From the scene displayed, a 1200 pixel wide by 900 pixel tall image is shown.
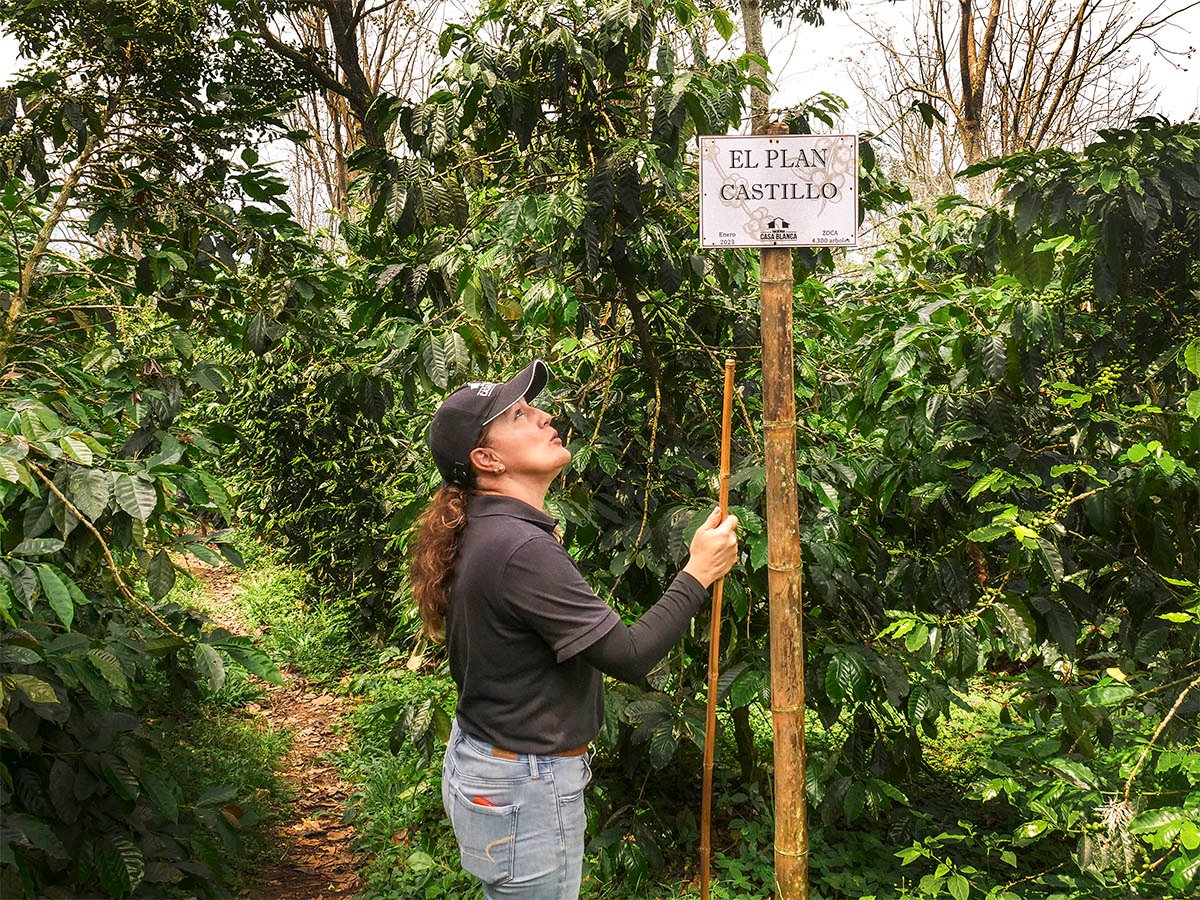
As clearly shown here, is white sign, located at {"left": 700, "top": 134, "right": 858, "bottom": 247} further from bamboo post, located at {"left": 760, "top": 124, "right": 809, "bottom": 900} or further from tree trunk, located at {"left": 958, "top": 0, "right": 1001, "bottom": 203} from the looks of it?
tree trunk, located at {"left": 958, "top": 0, "right": 1001, "bottom": 203}

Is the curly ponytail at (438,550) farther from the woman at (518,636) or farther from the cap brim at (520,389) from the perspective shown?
the cap brim at (520,389)

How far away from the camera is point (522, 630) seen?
177 cm

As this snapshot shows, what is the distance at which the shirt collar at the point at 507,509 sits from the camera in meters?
1.84

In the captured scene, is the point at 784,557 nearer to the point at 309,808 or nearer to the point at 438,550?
the point at 438,550

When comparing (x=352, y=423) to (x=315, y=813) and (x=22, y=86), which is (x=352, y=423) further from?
(x=22, y=86)

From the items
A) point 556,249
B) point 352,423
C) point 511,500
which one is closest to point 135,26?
point 556,249

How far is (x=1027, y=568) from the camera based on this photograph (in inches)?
97.5

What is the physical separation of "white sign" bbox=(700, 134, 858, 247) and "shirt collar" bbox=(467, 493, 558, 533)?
66 cm

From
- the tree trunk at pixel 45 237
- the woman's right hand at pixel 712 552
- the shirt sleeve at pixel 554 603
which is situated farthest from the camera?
the tree trunk at pixel 45 237

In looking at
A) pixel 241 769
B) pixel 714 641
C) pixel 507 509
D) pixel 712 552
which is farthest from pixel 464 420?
pixel 241 769

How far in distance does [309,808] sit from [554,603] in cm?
284

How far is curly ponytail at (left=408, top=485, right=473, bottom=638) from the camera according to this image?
1.90 metres

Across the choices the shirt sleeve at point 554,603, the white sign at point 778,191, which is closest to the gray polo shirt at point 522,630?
the shirt sleeve at point 554,603

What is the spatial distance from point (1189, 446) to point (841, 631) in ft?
3.05
